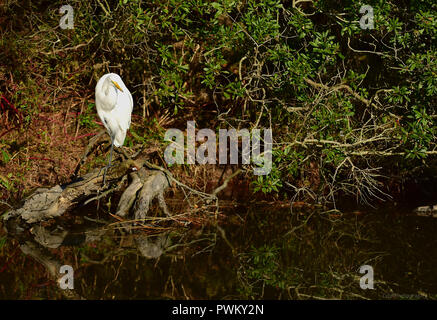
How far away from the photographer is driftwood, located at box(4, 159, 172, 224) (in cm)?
447

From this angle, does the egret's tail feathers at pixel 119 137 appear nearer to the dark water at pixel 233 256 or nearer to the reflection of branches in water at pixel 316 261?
the dark water at pixel 233 256

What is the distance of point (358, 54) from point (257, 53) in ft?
5.07

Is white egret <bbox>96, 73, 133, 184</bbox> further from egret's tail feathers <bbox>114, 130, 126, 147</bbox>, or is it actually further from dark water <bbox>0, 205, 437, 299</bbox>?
dark water <bbox>0, 205, 437, 299</bbox>

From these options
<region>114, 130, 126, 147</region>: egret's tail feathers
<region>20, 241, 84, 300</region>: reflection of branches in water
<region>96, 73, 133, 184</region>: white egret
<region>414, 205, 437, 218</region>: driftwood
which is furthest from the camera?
<region>414, 205, 437, 218</region>: driftwood

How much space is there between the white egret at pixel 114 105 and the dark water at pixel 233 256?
77 cm

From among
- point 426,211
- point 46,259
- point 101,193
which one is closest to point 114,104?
point 101,193

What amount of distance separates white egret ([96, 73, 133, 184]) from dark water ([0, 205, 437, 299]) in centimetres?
77

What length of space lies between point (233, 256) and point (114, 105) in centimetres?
171

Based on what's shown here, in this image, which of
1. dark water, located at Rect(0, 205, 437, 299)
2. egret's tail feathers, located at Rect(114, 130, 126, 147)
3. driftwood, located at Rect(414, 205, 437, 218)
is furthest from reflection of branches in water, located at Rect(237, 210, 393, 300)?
egret's tail feathers, located at Rect(114, 130, 126, 147)

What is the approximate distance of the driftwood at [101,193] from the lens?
4.47m

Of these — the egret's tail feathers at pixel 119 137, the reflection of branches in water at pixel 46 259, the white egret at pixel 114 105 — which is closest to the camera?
the reflection of branches in water at pixel 46 259

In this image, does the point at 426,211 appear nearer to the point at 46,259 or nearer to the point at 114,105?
the point at 114,105

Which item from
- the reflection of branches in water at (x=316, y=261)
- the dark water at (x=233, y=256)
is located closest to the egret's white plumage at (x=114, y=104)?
the dark water at (x=233, y=256)

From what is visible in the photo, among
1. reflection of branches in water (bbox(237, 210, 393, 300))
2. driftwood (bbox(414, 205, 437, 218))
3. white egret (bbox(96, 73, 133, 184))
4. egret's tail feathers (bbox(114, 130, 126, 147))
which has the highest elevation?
white egret (bbox(96, 73, 133, 184))
